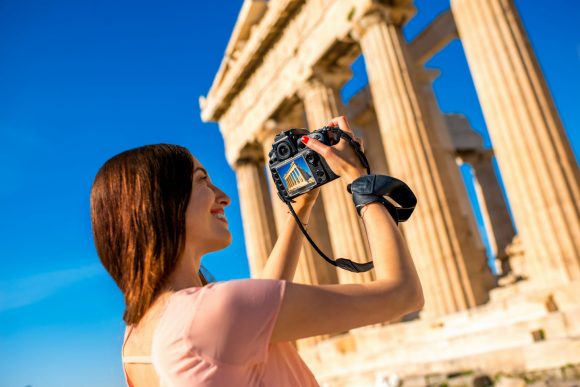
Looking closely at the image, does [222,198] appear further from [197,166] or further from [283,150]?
[283,150]

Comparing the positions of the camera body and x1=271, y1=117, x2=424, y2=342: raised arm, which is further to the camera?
the camera body

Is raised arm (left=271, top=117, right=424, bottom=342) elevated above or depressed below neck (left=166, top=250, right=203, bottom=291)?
below

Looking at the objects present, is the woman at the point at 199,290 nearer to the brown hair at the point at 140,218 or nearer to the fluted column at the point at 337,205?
the brown hair at the point at 140,218

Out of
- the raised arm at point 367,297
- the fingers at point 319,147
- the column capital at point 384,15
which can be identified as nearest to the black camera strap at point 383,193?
the raised arm at point 367,297

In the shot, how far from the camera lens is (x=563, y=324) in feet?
33.7

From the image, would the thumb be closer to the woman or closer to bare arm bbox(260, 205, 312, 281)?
the woman

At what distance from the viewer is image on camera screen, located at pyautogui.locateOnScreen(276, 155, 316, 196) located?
87.5 inches

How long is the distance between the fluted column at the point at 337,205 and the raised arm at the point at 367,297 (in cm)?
1664

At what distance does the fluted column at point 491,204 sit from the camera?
26078 mm

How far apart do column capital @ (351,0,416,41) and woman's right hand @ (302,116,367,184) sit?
53.0 ft

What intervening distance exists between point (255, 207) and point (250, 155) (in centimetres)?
263

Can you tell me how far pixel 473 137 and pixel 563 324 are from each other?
18.4 meters

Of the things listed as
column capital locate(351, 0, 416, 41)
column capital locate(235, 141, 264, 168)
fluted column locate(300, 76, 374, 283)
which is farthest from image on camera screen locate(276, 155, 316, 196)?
column capital locate(235, 141, 264, 168)

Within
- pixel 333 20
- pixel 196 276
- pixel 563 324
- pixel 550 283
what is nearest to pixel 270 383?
pixel 196 276
